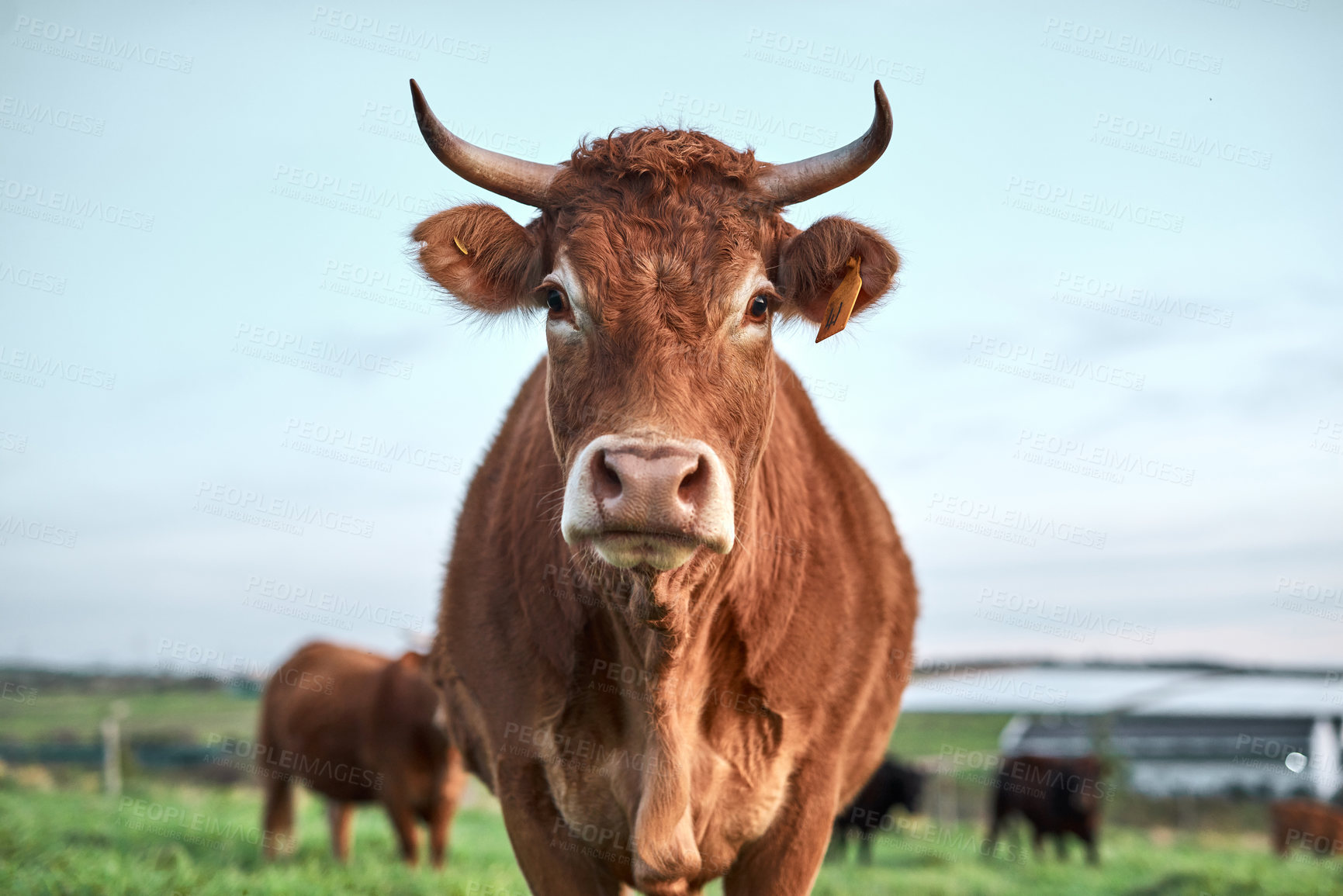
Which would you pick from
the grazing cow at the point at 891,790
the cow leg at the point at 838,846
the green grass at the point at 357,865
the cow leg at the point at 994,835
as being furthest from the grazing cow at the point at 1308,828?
the grazing cow at the point at 891,790

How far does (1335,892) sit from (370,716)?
917 cm

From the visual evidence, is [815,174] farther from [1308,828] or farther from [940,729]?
[940,729]

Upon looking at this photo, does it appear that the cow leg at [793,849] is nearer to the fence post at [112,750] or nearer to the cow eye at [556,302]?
the cow eye at [556,302]

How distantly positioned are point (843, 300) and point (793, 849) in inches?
82.0

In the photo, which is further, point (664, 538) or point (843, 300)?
point (843, 300)

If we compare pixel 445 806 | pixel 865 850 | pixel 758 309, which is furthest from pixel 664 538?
pixel 865 850

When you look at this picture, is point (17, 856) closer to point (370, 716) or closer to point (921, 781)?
point (370, 716)

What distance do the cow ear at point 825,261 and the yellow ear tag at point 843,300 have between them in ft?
0.13

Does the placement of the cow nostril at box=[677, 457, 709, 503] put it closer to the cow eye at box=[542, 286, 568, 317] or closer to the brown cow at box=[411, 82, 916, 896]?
the brown cow at box=[411, 82, 916, 896]

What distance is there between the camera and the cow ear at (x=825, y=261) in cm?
360

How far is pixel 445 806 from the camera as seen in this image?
35.0 feet

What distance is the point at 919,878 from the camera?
30.2ft

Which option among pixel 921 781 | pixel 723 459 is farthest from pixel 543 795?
pixel 921 781

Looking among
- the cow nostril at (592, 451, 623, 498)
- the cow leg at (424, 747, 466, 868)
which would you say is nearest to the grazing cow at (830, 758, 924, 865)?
the cow leg at (424, 747, 466, 868)
